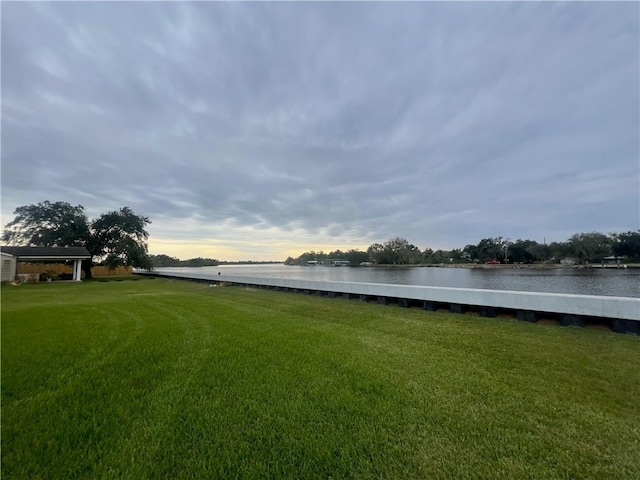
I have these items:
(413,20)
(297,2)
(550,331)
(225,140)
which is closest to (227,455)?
(550,331)

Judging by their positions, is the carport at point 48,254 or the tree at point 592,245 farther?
the tree at point 592,245

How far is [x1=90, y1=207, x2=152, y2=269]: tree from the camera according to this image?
23.5 meters

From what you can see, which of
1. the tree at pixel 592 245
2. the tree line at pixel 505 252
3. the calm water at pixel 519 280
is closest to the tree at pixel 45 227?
the calm water at pixel 519 280

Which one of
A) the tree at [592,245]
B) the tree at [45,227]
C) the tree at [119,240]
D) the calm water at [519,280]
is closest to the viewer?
the calm water at [519,280]

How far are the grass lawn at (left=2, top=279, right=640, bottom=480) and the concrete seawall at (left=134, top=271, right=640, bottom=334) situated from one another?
1.39 feet

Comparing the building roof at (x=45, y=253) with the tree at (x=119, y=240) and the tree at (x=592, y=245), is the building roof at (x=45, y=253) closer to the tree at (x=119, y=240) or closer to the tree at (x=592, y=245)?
the tree at (x=119, y=240)

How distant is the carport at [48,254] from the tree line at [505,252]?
52.0 metres

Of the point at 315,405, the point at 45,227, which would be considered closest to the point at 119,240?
the point at 45,227

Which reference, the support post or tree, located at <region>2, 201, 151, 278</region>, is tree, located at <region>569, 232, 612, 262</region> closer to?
tree, located at <region>2, 201, 151, 278</region>

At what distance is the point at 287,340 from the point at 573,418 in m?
3.18

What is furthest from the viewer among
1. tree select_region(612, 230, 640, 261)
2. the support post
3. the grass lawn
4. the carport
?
tree select_region(612, 230, 640, 261)

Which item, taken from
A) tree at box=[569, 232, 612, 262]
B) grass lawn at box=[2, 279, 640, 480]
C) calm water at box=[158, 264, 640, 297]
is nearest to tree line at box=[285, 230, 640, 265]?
tree at box=[569, 232, 612, 262]

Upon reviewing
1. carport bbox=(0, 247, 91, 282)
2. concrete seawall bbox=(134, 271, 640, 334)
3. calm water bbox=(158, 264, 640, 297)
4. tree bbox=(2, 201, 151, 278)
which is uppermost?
tree bbox=(2, 201, 151, 278)

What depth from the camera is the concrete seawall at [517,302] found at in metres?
4.39
